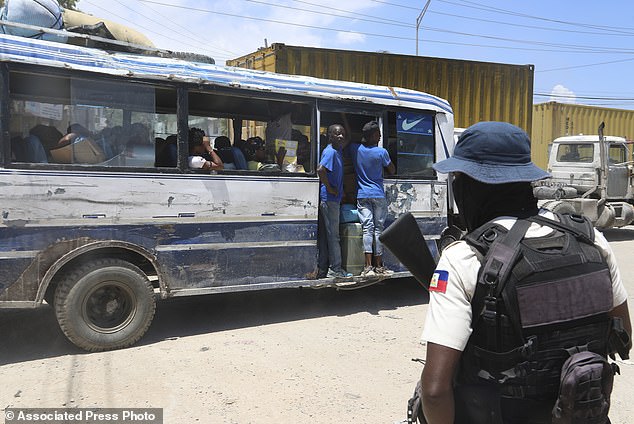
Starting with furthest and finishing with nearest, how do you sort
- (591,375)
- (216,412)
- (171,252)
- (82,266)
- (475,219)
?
(171,252)
(82,266)
(216,412)
(475,219)
(591,375)

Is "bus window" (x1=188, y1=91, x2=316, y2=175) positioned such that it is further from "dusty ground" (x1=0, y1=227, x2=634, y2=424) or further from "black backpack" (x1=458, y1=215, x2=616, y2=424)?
"black backpack" (x1=458, y1=215, x2=616, y2=424)

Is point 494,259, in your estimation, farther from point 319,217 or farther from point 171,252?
point 319,217

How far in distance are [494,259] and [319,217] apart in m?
4.10

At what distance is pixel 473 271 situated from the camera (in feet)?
4.77

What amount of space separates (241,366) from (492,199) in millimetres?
3061

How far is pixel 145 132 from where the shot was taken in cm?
466

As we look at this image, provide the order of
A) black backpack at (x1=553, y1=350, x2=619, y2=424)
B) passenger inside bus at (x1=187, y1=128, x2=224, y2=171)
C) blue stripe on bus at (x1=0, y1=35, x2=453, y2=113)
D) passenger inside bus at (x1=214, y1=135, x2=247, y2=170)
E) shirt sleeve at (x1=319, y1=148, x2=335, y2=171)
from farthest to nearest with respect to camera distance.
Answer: shirt sleeve at (x1=319, y1=148, x2=335, y2=171) → passenger inside bus at (x1=214, y1=135, x2=247, y2=170) → passenger inside bus at (x1=187, y1=128, x2=224, y2=171) → blue stripe on bus at (x1=0, y1=35, x2=453, y2=113) → black backpack at (x1=553, y1=350, x2=619, y2=424)

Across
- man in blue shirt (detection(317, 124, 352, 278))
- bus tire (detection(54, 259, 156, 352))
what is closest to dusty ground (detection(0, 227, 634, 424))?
bus tire (detection(54, 259, 156, 352))

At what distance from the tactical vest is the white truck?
1002 cm

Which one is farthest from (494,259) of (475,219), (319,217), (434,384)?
(319,217)

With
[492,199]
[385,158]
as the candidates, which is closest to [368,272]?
[385,158]

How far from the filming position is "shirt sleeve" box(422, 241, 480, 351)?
1430 mm

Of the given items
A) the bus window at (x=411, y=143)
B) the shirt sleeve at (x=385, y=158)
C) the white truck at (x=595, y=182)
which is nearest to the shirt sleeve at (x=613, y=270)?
the shirt sleeve at (x=385, y=158)

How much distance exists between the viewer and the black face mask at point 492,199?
161 centimetres
